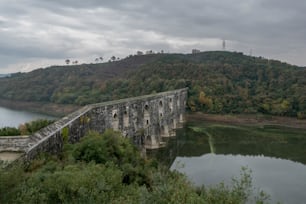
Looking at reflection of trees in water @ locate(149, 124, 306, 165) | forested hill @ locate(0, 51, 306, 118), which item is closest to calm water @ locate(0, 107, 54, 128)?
forested hill @ locate(0, 51, 306, 118)

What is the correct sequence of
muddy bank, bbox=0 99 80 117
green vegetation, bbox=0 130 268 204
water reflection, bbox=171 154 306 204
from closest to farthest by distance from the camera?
green vegetation, bbox=0 130 268 204 → water reflection, bbox=171 154 306 204 → muddy bank, bbox=0 99 80 117

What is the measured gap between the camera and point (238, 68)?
7894 centimetres

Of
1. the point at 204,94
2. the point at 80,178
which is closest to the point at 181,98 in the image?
the point at 204,94

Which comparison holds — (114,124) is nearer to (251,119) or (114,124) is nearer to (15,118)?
(251,119)

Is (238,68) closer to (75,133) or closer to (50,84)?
(50,84)

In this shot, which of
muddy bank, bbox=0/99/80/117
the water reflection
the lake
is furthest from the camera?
muddy bank, bbox=0/99/80/117

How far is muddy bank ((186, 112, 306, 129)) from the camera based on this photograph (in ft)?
173

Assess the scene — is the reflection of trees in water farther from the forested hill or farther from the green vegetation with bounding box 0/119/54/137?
the green vegetation with bounding box 0/119/54/137

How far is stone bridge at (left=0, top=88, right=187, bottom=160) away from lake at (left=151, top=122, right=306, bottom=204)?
2895 mm

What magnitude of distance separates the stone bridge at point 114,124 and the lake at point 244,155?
2.90 meters

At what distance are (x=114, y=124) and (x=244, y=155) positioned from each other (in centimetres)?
1705

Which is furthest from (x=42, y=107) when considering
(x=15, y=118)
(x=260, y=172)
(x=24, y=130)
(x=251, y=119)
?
(x=260, y=172)

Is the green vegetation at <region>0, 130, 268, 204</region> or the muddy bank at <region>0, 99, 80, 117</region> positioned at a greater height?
the green vegetation at <region>0, 130, 268, 204</region>

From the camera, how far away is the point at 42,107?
241ft
